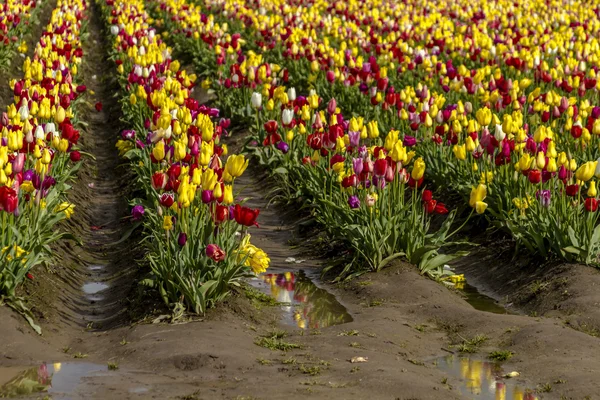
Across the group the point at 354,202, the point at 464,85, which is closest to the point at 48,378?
the point at 354,202

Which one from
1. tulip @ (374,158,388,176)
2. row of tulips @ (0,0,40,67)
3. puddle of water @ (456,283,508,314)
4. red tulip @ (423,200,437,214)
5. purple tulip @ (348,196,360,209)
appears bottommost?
puddle of water @ (456,283,508,314)

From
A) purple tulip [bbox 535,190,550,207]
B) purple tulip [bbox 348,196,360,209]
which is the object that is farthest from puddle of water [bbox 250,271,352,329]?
purple tulip [bbox 535,190,550,207]

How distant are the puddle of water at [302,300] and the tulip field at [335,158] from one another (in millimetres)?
450

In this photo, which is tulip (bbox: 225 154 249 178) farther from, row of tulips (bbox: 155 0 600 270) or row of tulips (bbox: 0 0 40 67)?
row of tulips (bbox: 0 0 40 67)

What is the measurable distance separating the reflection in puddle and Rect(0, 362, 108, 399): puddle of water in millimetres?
2194

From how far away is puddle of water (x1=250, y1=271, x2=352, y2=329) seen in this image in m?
8.53

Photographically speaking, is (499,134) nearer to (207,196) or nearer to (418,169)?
(418,169)

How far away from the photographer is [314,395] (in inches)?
233

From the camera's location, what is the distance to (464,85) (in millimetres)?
14508

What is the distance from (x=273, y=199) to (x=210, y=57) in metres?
8.56

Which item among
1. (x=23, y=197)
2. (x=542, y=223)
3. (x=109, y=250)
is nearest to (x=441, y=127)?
(x=542, y=223)

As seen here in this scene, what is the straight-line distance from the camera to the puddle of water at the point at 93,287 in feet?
31.1

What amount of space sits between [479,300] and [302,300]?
4.99 feet

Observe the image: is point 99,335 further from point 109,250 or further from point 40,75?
point 40,75
